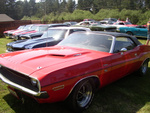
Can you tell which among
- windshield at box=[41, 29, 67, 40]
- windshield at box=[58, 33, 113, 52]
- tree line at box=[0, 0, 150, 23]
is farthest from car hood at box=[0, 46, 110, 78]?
tree line at box=[0, 0, 150, 23]

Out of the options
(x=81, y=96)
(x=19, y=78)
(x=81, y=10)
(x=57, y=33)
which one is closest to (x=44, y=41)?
(x=57, y=33)

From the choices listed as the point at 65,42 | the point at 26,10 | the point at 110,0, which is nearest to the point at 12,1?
the point at 26,10

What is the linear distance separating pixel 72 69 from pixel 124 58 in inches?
65.3

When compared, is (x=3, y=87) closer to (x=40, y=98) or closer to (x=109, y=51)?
(x=40, y=98)

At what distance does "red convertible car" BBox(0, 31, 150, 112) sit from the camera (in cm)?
214

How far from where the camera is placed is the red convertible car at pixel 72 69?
2.14 metres

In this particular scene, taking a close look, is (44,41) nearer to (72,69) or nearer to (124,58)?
(124,58)

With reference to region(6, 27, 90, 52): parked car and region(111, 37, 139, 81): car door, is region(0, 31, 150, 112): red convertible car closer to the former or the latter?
region(111, 37, 139, 81): car door

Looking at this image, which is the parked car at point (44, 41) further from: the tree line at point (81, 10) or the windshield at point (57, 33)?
the tree line at point (81, 10)

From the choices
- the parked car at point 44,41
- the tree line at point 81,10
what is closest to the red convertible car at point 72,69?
the parked car at point 44,41

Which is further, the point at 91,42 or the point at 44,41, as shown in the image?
the point at 44,41

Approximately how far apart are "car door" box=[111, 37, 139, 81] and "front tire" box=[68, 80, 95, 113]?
733 millimetres

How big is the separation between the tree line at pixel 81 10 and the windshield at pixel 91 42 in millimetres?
30007

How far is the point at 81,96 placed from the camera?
2.72m
